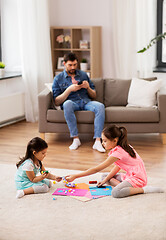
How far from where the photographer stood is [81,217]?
2822mm

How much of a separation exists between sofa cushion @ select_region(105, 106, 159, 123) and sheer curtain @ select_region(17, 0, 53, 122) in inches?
69.2

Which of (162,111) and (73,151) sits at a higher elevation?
(162,111)

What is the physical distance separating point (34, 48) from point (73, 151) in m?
2.12

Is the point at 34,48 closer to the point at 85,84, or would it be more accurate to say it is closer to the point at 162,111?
the point at 85,84

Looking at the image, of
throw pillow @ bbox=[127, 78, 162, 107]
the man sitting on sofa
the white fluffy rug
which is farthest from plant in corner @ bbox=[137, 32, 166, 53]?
the white fluffy rug

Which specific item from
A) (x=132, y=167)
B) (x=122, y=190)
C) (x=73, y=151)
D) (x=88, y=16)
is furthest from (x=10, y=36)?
(x=122, y=190)

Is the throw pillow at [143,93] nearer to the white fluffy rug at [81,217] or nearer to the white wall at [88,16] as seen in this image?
the white wall at [88,16]

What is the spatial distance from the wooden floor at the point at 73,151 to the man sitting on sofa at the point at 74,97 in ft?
0.53

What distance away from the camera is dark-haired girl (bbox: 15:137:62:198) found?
320cm

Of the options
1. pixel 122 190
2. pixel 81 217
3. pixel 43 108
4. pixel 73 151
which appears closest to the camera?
pixel 81 217

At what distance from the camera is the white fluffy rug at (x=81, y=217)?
2547mm

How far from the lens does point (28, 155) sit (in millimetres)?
3270

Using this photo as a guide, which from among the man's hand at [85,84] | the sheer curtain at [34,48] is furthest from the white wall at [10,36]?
the man's hand at [85,84]

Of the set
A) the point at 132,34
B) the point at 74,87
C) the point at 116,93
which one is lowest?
the point at 116,93
